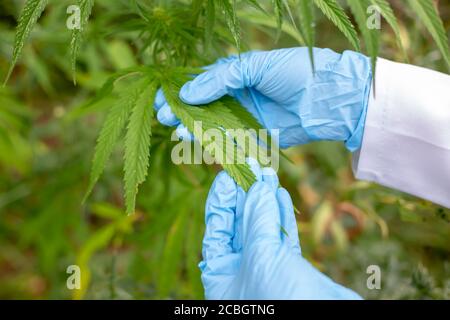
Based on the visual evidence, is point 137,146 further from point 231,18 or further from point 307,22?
point 307,22

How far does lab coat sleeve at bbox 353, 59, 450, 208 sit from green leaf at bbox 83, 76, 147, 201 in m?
0.54

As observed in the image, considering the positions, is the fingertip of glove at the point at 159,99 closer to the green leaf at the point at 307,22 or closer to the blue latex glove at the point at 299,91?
the blue latex glove at the point at 299,91

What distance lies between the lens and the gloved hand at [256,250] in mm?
892

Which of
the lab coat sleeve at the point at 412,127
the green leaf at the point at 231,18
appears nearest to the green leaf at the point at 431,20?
the green leaf at the point at 231,18

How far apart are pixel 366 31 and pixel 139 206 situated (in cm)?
141

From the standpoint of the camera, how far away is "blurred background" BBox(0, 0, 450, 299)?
1.42 meters

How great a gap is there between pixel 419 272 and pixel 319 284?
570 mm

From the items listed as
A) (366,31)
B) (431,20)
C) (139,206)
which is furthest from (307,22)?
(139,206)

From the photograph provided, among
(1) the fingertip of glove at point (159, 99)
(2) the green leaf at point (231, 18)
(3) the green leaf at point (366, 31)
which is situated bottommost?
(1) the fingertip of glove at point (159, 99)

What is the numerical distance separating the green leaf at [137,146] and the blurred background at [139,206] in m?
0.31

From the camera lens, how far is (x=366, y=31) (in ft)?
2.28

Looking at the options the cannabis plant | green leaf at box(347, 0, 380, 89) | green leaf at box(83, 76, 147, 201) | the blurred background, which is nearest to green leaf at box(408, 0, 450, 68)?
the cannabis plant

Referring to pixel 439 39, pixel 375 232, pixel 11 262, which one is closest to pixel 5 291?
pixel 11 262

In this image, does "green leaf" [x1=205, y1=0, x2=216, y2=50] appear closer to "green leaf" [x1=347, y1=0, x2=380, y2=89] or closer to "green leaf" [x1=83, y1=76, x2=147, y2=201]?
"green leaf" [x1=83, y1=76, x2=147, y2=201]
